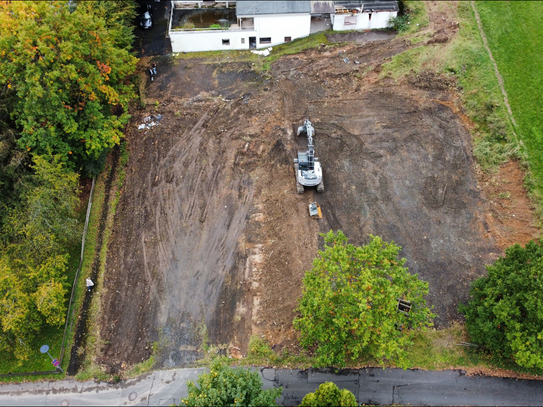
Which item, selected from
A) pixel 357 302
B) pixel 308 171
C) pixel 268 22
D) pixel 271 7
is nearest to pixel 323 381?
pixel 357 302

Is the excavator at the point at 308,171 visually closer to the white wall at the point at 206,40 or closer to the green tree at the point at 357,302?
the green tree at the point at 357,302

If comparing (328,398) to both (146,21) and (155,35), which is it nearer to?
(155,35)

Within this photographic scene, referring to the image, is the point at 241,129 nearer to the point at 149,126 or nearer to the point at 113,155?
the point at 149,126

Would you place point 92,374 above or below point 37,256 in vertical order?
below

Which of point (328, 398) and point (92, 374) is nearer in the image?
point (328, 398)

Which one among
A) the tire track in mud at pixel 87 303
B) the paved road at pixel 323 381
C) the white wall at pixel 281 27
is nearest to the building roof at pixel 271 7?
the white wall at pixel 281 27

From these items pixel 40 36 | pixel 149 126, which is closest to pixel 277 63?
pixel 149 126

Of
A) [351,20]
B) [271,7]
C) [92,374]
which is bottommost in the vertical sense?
[92,374]
